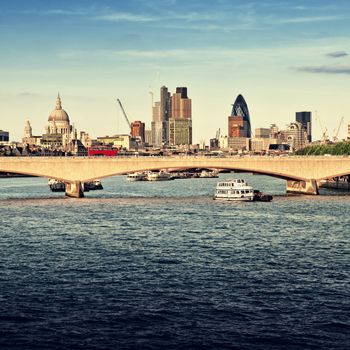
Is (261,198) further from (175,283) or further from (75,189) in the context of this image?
(175,283)

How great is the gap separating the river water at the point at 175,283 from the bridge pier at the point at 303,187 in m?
48.9

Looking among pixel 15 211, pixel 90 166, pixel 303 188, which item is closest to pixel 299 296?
pixel 15 211

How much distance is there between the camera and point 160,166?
142 m

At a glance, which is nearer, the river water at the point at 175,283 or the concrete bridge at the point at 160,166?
the river water at the point at 175,283

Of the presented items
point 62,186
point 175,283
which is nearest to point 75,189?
point 62,186

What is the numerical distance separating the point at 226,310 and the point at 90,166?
9564 cm

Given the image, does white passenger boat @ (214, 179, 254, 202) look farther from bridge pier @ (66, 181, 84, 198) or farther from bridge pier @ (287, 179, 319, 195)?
bridge pier @ (66, 181, 84, 198)

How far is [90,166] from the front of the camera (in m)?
140

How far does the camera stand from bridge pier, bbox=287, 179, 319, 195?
148 m

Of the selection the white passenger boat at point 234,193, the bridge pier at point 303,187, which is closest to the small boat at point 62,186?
the bridge pier at point 303,187

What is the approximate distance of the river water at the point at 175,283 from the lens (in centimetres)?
4231

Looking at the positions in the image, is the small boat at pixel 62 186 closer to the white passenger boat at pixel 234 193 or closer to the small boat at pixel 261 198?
the white passenger boat at pixel 234 193

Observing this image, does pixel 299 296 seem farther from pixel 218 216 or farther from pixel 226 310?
pixel 218 216

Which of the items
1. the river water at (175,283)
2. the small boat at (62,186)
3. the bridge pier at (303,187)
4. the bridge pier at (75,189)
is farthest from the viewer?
the small boat at (62,186)
